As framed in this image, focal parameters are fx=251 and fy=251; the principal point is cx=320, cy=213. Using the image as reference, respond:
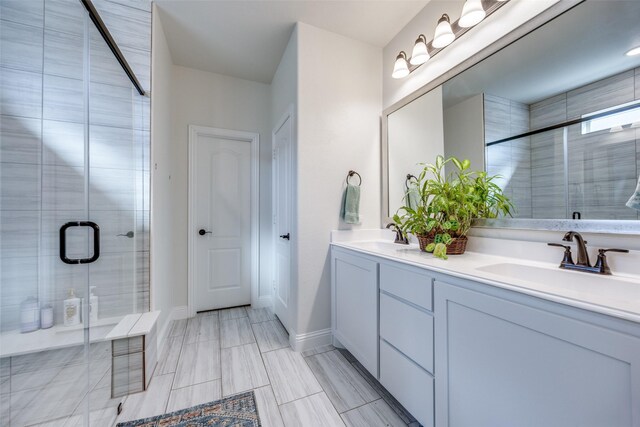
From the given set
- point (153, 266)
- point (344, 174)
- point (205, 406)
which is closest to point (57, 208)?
point (153, 266)

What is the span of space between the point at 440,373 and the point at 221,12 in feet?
9.07

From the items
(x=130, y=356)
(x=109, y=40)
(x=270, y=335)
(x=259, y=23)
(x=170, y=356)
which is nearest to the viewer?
(x=109, y=40)

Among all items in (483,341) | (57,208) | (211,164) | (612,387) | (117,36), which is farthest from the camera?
(211,164)

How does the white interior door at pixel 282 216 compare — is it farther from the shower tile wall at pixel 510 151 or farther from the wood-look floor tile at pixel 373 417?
the shower tile wall at pixel 510 151

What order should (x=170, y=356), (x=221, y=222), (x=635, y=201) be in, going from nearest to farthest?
(x=635, y=201) → (x=170, y=356) → (x=221, y=222)

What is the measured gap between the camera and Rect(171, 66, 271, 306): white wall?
270 cm

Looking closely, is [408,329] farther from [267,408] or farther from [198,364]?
[198,364]

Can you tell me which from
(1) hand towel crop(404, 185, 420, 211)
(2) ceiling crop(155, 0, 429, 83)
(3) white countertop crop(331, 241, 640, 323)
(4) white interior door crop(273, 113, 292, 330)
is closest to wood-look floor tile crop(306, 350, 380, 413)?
(4) white interior door crop(273, 113, 292, 330)

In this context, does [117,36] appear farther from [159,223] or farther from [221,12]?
[159,223]

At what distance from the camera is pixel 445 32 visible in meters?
1.59

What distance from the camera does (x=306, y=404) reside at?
1.47 m

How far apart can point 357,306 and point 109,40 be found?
2.22m

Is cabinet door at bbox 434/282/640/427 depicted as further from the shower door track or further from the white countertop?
the shower door track

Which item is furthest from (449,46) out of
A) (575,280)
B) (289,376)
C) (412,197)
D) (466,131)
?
(289,376)
